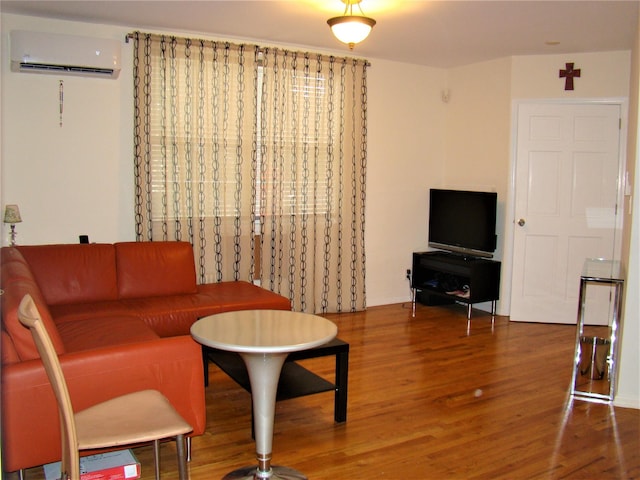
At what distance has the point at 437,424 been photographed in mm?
3369

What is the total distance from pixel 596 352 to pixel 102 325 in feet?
11.1

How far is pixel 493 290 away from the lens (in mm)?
5859

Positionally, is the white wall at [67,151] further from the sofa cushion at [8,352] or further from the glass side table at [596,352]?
the glass side table at [596,352]

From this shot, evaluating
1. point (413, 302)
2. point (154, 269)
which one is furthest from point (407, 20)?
point (413, 302)

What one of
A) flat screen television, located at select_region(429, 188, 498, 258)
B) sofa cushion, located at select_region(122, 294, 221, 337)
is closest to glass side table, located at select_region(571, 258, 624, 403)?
flat screen television, located at select_region(429, 188, 498, 258)

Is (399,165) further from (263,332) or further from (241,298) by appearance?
(263,332)

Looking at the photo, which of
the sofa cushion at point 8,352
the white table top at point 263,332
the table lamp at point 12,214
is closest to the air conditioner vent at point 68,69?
the table lamp at point 12,214

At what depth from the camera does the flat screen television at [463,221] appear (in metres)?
5.84

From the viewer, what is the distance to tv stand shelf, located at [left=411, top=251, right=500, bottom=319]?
5730 millimetres

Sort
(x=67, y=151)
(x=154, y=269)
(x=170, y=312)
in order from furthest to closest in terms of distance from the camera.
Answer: (x=67, y=151)
(x=154, y=269)
(x=170, y=312)

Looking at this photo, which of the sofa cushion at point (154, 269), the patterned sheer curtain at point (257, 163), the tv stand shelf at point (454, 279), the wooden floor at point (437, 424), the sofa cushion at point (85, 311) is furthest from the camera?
the tv stand shelf at point (454, 279)

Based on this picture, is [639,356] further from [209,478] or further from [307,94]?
[307,94]

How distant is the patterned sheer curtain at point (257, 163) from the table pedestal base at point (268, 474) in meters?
2.67

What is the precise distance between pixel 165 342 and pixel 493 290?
12.9ft
